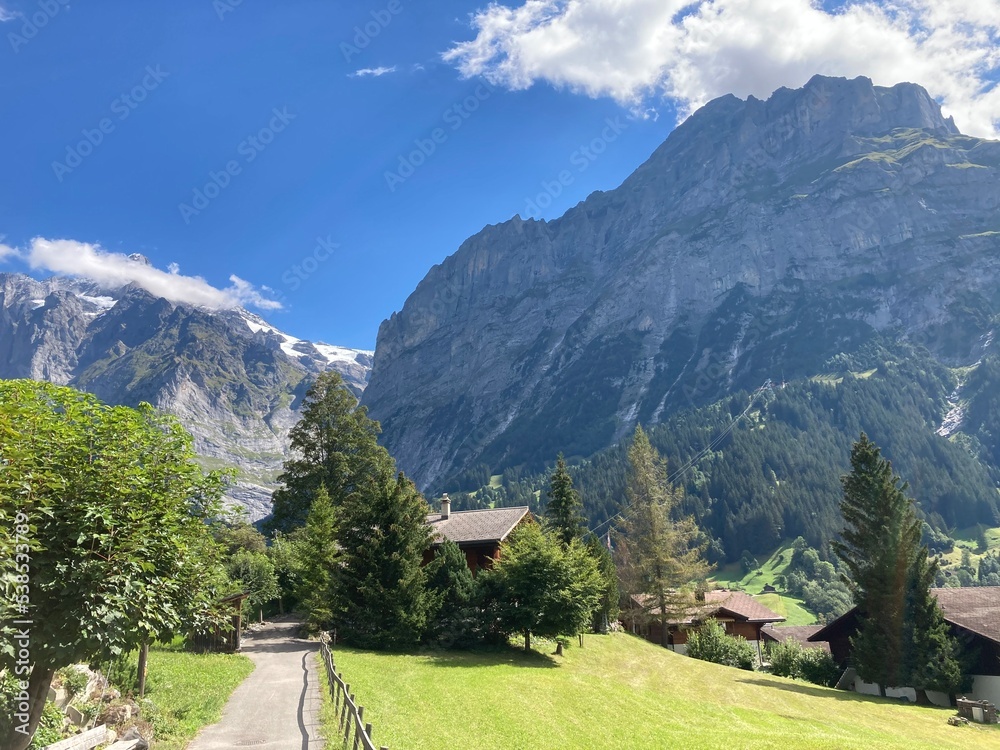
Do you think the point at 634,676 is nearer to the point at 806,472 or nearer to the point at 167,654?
the point at 167,654

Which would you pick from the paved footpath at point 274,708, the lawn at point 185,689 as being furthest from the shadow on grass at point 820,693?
the lawn at point 185,689

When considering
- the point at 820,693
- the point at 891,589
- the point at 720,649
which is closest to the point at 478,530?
the point at 720,649

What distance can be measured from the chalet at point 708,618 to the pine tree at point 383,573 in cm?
2806

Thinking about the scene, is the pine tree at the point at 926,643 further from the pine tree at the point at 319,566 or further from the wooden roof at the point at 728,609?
the pine tree at the point at 319,566

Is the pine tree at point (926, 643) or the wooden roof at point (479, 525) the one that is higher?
the wooden roof at point (479, 525)

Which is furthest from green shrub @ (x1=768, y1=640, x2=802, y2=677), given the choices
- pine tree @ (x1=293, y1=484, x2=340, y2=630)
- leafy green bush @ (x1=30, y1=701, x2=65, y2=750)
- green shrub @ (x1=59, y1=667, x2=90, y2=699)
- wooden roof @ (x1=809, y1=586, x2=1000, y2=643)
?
leafy green bush @ (x1=30, y1=701, x2=65, y2=750)

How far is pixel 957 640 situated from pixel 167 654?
159 feet

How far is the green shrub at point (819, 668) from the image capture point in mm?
47519

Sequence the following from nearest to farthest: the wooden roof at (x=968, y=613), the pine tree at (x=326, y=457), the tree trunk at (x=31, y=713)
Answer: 1. the tree trunk at (x=31, y=713)
2. the wooden roof at (x=968, y=613)
3. the pine tree at (x=326, y=457)

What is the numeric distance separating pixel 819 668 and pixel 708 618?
9.64m

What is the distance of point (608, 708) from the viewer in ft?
83.9

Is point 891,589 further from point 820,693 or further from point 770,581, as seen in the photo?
point 770,581

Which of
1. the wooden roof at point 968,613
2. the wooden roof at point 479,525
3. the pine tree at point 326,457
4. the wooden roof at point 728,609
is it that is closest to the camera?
the wooden roof at point 968,613

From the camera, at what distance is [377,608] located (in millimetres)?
35938
